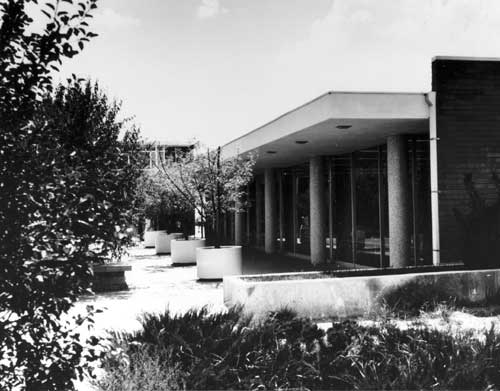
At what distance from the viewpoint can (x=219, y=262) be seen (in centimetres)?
1392

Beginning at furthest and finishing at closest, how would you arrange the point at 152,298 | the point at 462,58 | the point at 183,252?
the point at 183,252, the point at 152,298, the point at 462,58

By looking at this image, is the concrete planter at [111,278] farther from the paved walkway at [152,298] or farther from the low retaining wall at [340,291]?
the low retaining wall at [340,291]

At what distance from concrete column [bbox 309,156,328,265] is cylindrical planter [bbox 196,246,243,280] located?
13.1ft

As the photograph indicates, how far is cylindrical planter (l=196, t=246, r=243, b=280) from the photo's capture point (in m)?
13.9

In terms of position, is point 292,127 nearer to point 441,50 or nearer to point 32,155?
point 441,50

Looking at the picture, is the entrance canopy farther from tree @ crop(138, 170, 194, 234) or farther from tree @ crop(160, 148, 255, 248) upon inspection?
tree @ crop(138, 170, 194, 234)

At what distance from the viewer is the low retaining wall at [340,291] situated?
333 inches

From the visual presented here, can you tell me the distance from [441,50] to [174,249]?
11.1 m

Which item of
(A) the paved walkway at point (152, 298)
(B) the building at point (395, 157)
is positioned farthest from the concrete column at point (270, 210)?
(A) the paved walkway at point (152, 298)

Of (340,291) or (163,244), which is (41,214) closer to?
(340,291)

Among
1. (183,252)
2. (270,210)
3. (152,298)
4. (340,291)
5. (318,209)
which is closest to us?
(340,291)

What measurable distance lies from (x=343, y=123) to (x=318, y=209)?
6.63m

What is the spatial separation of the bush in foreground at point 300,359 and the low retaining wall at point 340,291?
3.37 m

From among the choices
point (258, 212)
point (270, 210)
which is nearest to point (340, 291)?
point (270, 210)
